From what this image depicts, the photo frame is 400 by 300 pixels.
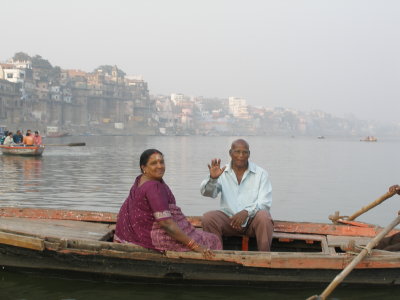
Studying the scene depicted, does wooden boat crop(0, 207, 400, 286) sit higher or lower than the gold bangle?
lower

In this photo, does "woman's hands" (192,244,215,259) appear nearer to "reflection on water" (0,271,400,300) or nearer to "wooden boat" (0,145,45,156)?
"reflection on water" (0,271,400,300)

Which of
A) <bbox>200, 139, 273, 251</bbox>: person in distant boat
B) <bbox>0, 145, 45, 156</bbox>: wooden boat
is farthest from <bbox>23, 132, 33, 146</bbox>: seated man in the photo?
<bbox>200, 139, 273, 251</bbox>: person in distant boat

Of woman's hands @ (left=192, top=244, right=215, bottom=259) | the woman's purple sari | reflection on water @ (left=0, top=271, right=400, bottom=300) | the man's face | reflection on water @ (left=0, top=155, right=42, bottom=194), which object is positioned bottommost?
reflection on water @ (left=0, top=271, right=400, bottom=300)

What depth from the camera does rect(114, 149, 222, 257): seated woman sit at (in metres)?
4.41

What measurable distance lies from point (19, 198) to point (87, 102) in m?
97.3

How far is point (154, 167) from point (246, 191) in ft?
3.91

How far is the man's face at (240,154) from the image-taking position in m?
5.16

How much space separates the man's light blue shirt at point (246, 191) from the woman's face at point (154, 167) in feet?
2.82

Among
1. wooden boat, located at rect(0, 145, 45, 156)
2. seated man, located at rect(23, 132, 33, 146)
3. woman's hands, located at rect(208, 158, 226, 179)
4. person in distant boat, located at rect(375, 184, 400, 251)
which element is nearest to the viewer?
woman's hands, located at rect(208, 158, 226, 179)

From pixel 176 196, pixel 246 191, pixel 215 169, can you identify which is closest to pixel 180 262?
pixel 215 169

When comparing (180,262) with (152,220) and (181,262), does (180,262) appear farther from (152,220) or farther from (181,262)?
(152,220)

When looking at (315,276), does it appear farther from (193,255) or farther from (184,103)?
(184,103)

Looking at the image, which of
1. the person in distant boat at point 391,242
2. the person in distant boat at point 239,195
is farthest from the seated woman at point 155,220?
the person in distant boat at point 391,242

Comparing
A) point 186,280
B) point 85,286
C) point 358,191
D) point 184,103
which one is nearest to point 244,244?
point 186,280
